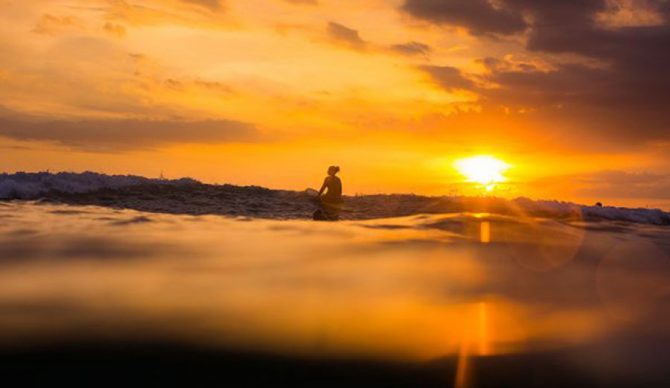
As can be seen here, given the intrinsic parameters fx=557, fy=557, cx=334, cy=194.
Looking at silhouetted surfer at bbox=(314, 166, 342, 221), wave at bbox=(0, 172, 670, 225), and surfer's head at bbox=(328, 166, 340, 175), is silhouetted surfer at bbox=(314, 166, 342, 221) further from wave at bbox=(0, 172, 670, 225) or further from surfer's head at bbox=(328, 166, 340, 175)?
wave at bbox=(0, 172, 670, 225)

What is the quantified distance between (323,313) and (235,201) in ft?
75.6

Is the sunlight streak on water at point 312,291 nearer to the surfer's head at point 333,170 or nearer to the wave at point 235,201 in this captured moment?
→ the surfer's head at point 333,170

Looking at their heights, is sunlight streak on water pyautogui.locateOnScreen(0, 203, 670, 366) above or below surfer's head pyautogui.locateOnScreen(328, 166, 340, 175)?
below

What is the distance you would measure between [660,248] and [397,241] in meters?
5.32

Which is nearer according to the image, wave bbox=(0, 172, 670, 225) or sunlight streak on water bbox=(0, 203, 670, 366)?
sunlight streak on water bbox=(0, 203, 670, 366)

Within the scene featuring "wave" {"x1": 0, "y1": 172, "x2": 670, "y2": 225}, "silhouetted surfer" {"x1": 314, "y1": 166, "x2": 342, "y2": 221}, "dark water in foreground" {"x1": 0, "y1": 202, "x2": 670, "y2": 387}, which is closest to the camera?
"dark water in foreground" {"x1": 0, "y1": 202, "x2": 670, "y2": 387}

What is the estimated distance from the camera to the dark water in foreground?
296 cm

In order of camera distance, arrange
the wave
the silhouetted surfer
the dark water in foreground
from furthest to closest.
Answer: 1. the wave
2. the silhouetted surfer
3. the dark water in foreground

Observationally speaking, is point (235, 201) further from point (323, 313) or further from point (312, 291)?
point (323, 313)

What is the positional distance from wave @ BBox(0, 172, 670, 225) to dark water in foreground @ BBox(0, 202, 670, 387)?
45.4 feet

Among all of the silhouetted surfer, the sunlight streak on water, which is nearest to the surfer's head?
the silhouetted surfer

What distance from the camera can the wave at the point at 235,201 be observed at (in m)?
22.5

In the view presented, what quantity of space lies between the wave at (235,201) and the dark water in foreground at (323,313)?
13847 mm

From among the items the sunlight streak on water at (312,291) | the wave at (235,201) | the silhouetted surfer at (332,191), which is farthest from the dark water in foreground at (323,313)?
the wave at (235,201)
